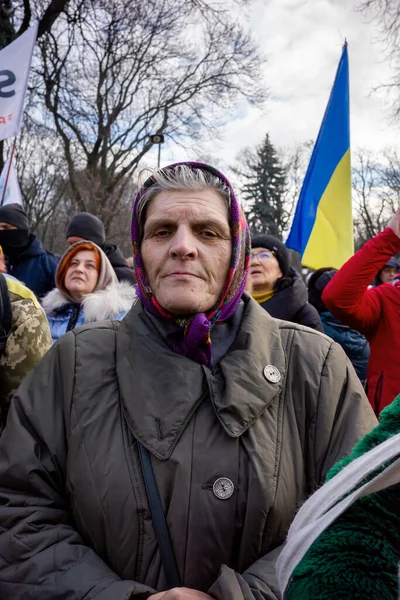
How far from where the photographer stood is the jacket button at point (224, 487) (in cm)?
142

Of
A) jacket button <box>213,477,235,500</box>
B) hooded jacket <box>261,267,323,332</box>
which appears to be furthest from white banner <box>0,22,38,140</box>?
jacket button <box>213,477,235,500</box>

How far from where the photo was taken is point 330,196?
5344 mm

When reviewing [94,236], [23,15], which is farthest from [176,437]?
[23,15]

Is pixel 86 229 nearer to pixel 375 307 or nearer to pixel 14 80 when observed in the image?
pixel 14 80

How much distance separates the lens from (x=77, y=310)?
3.90 metres

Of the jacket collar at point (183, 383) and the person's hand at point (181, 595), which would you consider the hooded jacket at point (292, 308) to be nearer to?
the jacket collar at point (183, 383)

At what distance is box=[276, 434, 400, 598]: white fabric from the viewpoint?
0.78 m

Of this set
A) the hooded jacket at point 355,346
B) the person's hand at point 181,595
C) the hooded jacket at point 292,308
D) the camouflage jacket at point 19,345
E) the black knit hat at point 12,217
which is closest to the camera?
the person's hand at point 181,595

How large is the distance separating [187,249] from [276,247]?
292cm

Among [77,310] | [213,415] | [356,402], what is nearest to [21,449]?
[213,415]

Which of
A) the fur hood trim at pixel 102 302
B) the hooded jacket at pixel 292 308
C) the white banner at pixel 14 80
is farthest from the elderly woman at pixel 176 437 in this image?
the white banner at pixel 14 80

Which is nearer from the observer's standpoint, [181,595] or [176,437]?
[181,595]

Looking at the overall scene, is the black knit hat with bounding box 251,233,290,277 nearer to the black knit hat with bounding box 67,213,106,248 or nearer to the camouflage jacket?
the black knit hat with bounding box 67,213,106,248

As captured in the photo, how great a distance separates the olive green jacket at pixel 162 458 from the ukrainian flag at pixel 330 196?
366 centimetres
